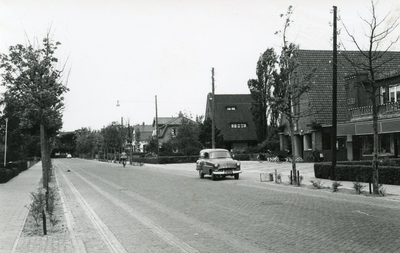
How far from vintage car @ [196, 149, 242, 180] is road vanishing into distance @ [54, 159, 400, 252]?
883 cm

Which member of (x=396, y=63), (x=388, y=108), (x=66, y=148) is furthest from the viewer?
(x=66, y=148)

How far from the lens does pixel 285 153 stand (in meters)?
45.1

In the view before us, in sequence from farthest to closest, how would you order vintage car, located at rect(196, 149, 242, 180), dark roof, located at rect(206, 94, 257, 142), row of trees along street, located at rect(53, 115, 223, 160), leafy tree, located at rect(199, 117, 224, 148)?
dark roof, located at rect(206, 94, 257, 142) → leafy tree, located at rect(199, 117, 224, 148) → row of trees along street, located at rect(53, 115, 223, 160) → vintage car, located at rect(196, 149, 242, 180)

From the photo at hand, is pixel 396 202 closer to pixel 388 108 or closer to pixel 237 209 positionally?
pixel 237 209

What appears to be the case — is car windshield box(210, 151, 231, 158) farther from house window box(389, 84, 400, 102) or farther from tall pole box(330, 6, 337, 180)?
house window box(389, 84, 400, 102)

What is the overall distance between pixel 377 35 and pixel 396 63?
27.0 meters

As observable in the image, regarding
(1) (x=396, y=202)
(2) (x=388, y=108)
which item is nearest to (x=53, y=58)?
(1) (x=396, y=202)

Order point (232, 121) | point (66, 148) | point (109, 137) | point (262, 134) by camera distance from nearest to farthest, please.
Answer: point (262, 134), point (232, 121), point (109, 137), point (66, 148)

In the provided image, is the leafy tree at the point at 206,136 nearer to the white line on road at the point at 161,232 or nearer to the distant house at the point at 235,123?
the distant house at the point at 235,123

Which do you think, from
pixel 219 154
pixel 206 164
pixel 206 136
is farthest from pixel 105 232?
pixel 206 136

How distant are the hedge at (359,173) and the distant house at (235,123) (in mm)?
41454

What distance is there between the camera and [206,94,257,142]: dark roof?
65125 mm

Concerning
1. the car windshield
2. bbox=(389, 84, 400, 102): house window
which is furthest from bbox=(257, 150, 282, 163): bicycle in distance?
the car windshield

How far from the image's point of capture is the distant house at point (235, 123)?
65000 mm
